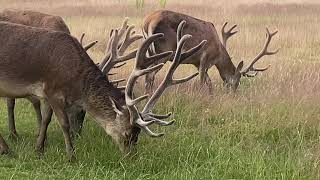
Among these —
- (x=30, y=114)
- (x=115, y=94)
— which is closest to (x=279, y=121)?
(x=115, y=94)

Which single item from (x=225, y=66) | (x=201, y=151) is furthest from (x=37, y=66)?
(x=225, y=66)

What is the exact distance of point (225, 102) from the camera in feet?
31.2

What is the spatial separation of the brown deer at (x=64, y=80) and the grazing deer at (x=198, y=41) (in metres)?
3.51

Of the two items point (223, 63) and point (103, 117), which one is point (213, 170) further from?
point (223, 63)

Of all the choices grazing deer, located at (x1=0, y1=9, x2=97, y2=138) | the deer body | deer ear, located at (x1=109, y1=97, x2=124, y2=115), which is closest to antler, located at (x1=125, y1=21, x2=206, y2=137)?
deer ear, located at (x1=109, y1=97, x2=124, y2=115)

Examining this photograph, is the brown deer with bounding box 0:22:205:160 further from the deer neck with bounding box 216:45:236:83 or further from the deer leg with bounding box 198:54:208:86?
the deer neck with bounding box 216:45:236:83

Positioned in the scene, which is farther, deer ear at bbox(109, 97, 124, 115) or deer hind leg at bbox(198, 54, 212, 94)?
deer hind leg at bbox(198, 54, 212, 94)

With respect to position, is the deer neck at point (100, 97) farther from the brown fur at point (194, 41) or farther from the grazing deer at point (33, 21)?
the brown fur at point (194, 41)

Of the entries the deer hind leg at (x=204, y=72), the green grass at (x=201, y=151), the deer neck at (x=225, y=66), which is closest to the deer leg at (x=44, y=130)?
the green grass at (x=201, y=151)

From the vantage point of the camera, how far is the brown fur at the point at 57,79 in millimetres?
7051

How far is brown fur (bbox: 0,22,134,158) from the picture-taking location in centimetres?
705

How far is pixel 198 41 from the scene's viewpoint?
11617 mm

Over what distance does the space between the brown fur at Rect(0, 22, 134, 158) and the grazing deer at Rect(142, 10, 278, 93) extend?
352 centimetres

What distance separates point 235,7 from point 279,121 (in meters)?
16.4
